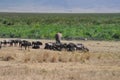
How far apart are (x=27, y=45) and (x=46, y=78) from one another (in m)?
15.4

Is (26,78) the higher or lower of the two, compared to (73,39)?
higher

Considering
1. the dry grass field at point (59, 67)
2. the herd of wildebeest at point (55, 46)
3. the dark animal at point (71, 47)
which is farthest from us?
the herd of wildebeest at point (55, 46)

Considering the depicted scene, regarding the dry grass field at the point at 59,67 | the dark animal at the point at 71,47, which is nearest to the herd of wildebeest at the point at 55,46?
the dark animal at the point at 71,47

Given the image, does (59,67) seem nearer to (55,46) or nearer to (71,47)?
(71,47)

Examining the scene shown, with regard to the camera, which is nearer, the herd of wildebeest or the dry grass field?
the dry grass field

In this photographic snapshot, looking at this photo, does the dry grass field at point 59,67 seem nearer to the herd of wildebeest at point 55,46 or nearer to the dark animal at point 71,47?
the dark animal at point 71,47

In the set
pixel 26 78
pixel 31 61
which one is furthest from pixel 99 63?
pixel 26 78

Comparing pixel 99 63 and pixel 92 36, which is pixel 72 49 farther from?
pixel 92 36

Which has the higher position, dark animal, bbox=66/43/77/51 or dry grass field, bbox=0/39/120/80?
dry grass field, bbox=0/39/120/80

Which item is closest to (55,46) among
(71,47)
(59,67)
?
(71,47)

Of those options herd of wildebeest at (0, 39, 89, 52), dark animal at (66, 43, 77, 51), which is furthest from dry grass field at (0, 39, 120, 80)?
herd of wildebeest at (0, 39, 89, 52)

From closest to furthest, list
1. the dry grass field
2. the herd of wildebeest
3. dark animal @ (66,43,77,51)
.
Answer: the dry grass field
dark animal @ (66,43,77,51)
the herd of wildebeest

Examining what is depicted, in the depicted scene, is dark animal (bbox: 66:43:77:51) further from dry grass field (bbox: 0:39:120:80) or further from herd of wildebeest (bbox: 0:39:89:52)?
dry grass field (bbox: 0:39:120:80)

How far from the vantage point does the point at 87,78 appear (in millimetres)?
19281
